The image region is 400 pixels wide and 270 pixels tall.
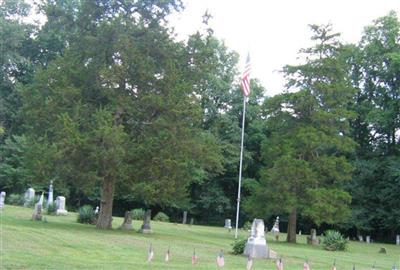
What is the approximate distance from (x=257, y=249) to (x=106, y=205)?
9398 mm

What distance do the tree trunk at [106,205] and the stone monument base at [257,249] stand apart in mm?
8778

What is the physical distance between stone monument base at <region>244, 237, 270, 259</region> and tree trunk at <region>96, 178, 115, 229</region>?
8.78 meters

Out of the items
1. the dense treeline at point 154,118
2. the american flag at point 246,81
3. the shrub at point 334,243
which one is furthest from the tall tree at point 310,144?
the american flag at point 246,81

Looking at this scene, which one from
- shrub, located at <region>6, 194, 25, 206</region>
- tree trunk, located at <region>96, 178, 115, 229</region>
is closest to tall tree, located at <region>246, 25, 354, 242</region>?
tree trunk, located at <region>96, 178, 115, 229</region>

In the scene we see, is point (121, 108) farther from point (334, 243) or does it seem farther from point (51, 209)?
point (334, 243)

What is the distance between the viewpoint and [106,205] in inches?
980

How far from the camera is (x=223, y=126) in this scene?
5294 centimetres

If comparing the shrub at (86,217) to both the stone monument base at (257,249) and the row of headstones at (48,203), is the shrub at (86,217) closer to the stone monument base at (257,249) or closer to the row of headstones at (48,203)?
the row of headstones at (48,203)

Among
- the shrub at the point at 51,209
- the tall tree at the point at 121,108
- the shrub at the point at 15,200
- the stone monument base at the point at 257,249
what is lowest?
the stone monument base at the point at 257,249

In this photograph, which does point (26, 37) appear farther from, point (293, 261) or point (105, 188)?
point (293, 261)

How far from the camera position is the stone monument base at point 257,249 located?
17.6 m

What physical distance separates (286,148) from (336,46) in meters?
6.47

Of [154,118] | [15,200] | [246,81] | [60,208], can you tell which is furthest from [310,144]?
[15,200]

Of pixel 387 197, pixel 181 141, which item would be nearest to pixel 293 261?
pixel 181 141
